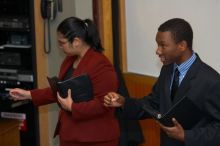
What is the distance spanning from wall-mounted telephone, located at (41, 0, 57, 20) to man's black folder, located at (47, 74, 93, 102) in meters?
0.95

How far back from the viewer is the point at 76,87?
2334 millimetres

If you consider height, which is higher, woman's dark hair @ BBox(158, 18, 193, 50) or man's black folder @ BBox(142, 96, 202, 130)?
woman's dark hair @ BBox(158, 18, 193, 50)

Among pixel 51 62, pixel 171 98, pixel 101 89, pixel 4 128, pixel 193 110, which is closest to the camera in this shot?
pixel 193 110

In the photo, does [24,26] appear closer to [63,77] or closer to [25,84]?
[25,84]

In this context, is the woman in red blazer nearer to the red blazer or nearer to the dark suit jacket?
the red blazer

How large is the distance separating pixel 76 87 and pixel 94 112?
0.15 m

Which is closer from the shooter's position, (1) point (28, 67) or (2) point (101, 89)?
(2) point (101, 89)

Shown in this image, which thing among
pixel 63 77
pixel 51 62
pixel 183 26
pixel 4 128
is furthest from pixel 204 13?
pixel 4 128

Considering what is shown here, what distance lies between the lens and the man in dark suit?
5.93 feet

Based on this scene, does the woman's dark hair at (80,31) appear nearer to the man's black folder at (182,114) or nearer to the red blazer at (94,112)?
the red blazer at (94,112)

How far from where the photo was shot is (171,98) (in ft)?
6.46

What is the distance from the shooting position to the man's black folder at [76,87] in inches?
90.9

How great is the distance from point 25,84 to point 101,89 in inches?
47.3

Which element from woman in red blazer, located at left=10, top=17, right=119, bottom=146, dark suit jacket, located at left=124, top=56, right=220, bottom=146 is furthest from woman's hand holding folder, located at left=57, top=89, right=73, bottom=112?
dark suit jacket, located at left=124, top=56, right=220, bottom=146
